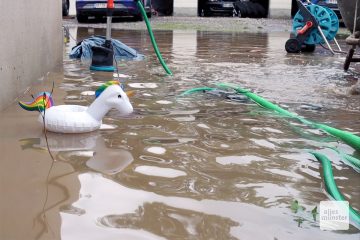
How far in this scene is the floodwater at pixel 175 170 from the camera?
2000 mm

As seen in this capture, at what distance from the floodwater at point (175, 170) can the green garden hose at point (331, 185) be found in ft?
0.15

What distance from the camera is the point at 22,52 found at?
4.36 meters

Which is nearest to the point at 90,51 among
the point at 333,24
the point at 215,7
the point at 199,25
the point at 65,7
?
the point at 333,24

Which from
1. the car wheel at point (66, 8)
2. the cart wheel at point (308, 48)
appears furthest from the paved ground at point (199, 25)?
the cart wheel at point (308, 48)

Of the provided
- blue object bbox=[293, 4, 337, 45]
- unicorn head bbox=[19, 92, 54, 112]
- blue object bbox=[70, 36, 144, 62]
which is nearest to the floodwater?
unicorn head bbox=[19, 92, 54, 112]

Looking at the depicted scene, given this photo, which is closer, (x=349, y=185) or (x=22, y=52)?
(x=349, y=185)

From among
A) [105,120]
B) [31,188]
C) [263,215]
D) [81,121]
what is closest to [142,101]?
[105,120]

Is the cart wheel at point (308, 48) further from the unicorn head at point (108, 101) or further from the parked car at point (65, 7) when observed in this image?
the parked car at point (65, 7)

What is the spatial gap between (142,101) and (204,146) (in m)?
1.38

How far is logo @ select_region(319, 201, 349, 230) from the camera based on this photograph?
2.01 m

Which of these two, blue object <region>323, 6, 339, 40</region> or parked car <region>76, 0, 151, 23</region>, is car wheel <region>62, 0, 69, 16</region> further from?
blue object <region>323, 6, 339, 40</region>

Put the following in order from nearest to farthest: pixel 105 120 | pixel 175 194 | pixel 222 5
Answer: pixel 175 194, pixel 105 120, pixel 222 5

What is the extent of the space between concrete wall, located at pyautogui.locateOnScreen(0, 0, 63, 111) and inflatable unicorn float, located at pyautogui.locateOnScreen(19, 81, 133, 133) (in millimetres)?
665

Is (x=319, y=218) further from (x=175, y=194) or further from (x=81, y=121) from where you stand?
(x=81, y=121)
